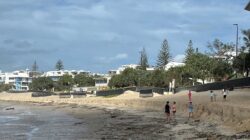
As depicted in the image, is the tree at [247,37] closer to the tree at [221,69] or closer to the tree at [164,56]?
the tree at [221,69]

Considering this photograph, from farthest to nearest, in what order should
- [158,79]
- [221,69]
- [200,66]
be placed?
[158,79]
[200,66]
[221,69]

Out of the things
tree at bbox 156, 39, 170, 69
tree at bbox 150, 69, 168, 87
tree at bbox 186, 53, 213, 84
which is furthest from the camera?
tree at bbox 156, 39, 170, 69

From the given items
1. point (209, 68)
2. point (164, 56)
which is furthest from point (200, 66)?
point (164, 56)

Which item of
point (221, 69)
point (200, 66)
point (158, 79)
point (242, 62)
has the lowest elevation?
point (158, 79)

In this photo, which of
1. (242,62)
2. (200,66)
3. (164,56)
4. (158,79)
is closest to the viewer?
(242,62)

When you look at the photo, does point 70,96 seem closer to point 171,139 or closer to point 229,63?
point 229,63

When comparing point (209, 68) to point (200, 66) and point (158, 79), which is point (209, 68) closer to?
point (200, 66)

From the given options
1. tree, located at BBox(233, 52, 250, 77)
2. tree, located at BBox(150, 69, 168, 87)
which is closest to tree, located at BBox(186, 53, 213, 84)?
tree, located at BBox(233, 52, 250, 77)

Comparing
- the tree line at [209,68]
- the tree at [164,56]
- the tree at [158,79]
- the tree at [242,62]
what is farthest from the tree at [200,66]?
the tree at [164,56]

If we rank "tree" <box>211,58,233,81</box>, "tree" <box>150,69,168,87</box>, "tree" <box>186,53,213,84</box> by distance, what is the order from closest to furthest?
"tree" <box>211,58,233,81</box>
"tree" <box>186,53,213,84</box>
"tree" <box>150,69,168,87</box>

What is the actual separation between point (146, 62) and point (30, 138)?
502 feet

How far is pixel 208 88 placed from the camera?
70.3 meters

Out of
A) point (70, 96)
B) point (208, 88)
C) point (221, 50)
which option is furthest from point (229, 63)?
point (70, 96)

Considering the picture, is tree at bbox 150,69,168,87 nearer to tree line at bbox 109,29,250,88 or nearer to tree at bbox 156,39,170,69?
tree line at bbox 109,29,250,88
